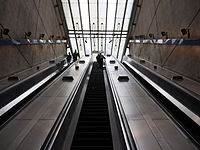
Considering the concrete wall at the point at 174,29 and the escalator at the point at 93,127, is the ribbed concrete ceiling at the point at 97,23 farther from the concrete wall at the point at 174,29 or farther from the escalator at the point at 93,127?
the escalator at the point at 93,127

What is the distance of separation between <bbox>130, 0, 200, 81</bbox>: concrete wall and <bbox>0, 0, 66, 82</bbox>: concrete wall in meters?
7.08

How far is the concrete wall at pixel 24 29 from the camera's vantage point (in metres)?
8.95

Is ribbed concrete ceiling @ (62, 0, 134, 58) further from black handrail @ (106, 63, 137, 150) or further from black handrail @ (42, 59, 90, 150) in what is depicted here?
black handrail @ (42, 59, 90, 150)

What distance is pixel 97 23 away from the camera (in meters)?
24.0

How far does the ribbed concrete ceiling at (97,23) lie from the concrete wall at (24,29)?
17.2ft

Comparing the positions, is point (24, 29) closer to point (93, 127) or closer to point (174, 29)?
point (174, 29)

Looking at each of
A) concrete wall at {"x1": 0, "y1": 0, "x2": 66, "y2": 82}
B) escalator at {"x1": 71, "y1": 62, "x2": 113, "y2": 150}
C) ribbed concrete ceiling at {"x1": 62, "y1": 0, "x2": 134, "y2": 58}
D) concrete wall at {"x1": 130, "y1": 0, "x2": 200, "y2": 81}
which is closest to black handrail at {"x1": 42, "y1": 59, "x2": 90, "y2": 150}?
escalator at {"x1": 71, "y1": 62, "x2": 113, "y2": 150}

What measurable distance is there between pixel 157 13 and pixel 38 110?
1066 cm

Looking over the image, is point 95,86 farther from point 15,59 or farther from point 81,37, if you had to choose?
point 81,37

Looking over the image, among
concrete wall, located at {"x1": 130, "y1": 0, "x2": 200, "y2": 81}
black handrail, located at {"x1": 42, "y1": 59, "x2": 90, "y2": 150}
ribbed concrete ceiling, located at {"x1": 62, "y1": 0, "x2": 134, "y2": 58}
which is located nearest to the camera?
black handrail, located at {"x1": 42, "y1": 59, "x2": 90, "y2": 150}

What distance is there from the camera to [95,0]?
→ 67.8ft

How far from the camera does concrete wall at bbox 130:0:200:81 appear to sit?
800 cm

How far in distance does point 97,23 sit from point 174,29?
49.3 ft

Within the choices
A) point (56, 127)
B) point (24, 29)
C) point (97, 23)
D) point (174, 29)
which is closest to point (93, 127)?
point (56, 127)
